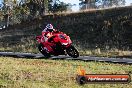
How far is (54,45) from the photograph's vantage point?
11.4 m

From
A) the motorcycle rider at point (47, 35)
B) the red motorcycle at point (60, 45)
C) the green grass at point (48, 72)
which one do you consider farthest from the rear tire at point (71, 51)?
the green grass at point (48, 72)

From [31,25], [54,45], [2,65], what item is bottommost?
[31,25]

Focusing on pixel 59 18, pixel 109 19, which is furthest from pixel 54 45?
pixel 59 18

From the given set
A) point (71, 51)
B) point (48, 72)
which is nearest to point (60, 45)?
point (71, 51)

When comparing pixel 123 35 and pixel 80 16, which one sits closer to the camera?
pixel 123 35

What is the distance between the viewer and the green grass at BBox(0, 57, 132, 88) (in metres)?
14.8

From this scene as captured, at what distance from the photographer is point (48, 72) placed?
57.8 feet

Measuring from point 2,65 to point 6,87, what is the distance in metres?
6.09

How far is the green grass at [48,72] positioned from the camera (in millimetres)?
14801

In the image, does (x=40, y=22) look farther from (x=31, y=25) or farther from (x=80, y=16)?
(x=80, y=16)

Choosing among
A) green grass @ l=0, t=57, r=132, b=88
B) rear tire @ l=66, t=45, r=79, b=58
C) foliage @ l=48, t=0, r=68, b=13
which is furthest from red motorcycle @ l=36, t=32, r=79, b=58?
foliage @ l=48, t=0, r=68, b=13

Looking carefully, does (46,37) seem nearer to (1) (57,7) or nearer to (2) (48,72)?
(2) (48,72)

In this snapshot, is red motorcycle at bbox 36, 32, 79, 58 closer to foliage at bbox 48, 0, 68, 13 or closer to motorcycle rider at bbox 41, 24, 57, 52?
motorcycle rider at bbox 41, 24, 57, 52

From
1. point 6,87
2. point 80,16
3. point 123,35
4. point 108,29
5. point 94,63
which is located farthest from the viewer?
point 80,16
